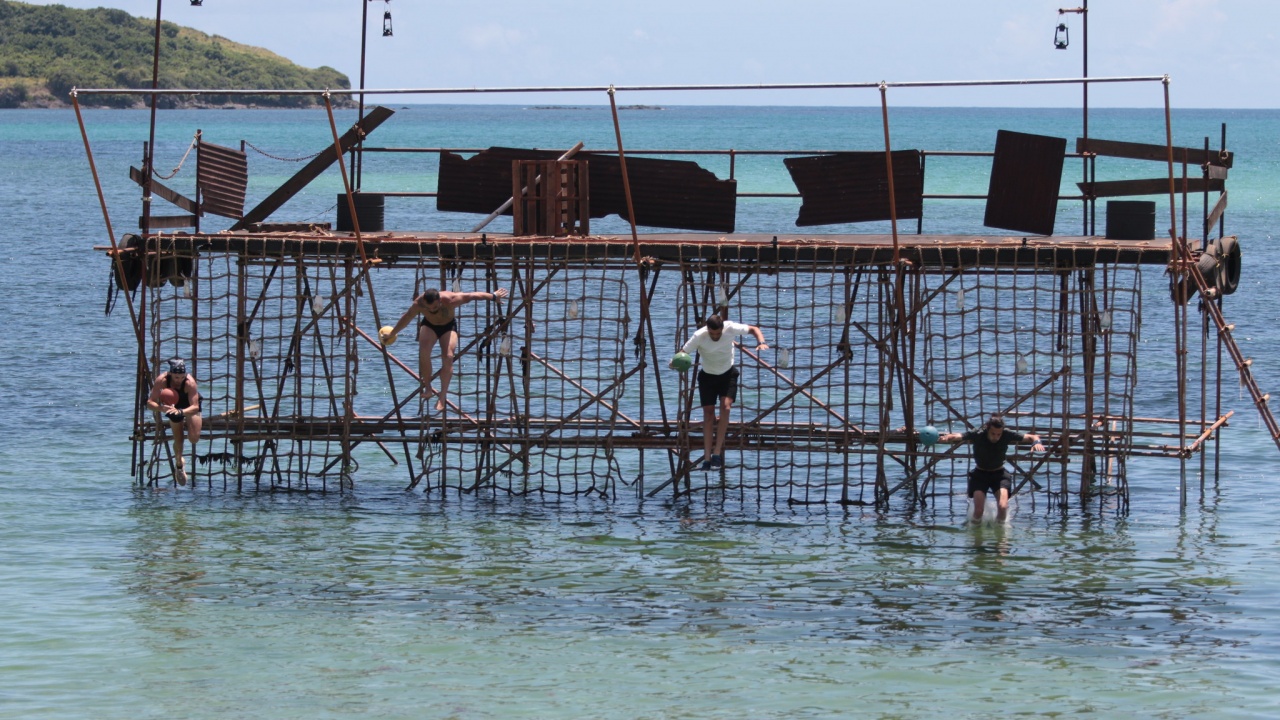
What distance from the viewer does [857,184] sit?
72.8 ft

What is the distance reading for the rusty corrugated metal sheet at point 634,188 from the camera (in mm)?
22844

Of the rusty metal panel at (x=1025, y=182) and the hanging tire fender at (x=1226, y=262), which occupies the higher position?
the rusty metal panel at (x=1025, y=182)

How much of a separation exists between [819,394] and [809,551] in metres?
11.6

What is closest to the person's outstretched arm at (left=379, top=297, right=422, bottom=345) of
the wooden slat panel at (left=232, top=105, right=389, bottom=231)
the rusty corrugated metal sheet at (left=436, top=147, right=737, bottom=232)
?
the rusty corrugated metal sheet at (left=436, top=147, right=737, bottom=232)

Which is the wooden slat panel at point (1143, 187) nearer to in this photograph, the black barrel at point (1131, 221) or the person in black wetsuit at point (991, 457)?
the black barrel at point (1131, 221)

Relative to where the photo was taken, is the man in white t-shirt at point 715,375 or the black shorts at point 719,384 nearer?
the man in white t-shirt at point 715,375

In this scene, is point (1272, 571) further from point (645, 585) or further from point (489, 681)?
point (489, 681)

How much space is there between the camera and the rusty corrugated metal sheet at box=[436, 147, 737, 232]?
2284cm

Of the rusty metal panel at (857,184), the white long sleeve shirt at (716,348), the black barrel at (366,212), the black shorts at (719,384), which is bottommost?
the black shorts at (719,384)

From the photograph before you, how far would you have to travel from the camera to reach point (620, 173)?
2319 cm

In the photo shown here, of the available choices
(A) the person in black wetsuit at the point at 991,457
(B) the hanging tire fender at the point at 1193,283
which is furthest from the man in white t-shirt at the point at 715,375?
(B) the hanging tire fender at the point at 1193,283

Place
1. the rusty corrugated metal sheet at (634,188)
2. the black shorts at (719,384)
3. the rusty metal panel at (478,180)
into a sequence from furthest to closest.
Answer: the rusty metal panel at (478,180), the rusty corrugated metal sheet at (634,188), the black shorts at (719,384)

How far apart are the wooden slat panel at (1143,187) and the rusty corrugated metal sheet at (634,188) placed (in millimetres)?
4721

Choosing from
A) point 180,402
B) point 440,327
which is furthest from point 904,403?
point 180,402
